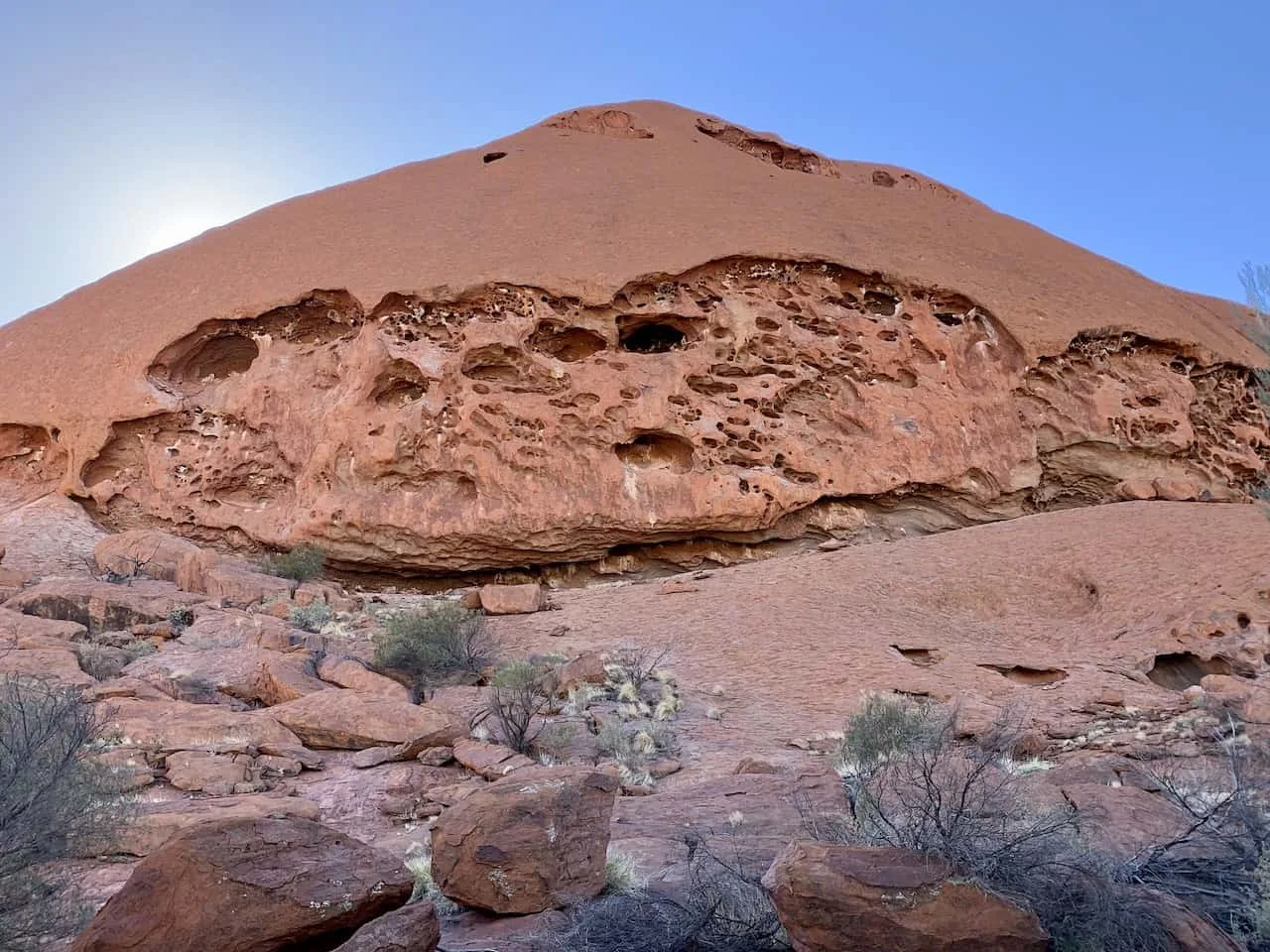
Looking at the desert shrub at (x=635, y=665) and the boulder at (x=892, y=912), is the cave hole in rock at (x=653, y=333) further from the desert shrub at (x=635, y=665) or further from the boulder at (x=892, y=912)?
the boulder at (x=892, y=912)

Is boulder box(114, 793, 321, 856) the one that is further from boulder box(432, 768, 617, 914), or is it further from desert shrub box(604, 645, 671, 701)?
desert shrub box(604, 645, 671, 701)

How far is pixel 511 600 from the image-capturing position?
10141 millimetres

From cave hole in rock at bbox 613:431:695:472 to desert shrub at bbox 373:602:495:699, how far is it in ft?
14.6

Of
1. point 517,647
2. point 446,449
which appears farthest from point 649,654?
point 446,449

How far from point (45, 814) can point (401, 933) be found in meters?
1.60

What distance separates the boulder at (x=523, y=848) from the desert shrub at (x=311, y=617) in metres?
6.29

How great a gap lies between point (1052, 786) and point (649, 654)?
175 inches

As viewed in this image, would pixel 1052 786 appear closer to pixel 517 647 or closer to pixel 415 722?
pixel 415 722

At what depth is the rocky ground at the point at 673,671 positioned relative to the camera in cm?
419

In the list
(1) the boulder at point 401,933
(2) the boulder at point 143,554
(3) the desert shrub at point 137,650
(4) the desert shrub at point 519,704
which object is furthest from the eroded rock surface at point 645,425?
(1) the boulder at point 401,933

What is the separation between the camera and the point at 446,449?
1261 centimetres

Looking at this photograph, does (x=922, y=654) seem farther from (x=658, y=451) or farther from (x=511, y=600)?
(x=658, y=451)

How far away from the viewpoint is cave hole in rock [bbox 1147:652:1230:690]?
311 inches

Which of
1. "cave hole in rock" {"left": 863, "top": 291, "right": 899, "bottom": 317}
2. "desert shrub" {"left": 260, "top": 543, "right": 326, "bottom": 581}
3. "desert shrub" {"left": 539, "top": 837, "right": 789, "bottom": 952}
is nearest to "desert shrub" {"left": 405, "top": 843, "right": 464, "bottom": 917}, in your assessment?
"desert shrub" {"left": 539, "top": 837, "right": 789, "bottom": 952}
